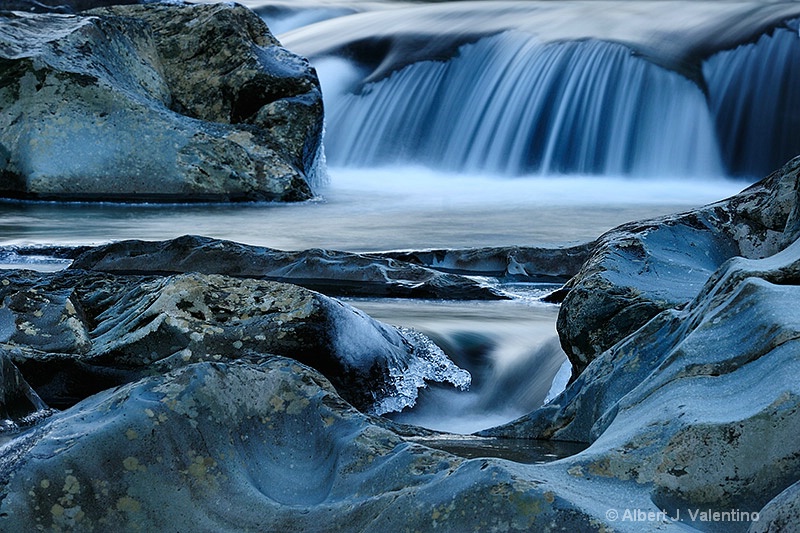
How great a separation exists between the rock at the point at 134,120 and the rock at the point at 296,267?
368 centimetres

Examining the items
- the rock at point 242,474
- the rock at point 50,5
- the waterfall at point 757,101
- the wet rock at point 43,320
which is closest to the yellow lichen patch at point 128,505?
the rock at point 242,474

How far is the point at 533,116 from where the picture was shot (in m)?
11.7

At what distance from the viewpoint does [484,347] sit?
4.25 metres

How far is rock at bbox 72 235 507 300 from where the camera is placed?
208 inches

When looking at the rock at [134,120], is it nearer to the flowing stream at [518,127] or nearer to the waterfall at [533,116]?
the flowing stream at [518,127]

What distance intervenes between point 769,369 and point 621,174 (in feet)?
30.9

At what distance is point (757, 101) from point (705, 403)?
1017cm

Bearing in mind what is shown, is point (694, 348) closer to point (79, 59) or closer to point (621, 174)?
point (79, 59)

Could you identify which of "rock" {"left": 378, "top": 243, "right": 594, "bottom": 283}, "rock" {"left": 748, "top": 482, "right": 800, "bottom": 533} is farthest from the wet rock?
"rock" {"left": 378, "top": 243, "right": 594, "bottom": 283}

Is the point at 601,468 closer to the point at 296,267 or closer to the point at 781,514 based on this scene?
the point at 781,514

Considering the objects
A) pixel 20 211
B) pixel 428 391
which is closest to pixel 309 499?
pixel 428 391

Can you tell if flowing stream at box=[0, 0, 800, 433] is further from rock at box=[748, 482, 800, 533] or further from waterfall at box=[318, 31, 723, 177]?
rock at box=[748, 482, 800, 533]

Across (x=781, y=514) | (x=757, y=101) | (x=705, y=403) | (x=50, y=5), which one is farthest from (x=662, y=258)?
(x=50, y=5)

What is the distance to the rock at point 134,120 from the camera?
30.5 ft
